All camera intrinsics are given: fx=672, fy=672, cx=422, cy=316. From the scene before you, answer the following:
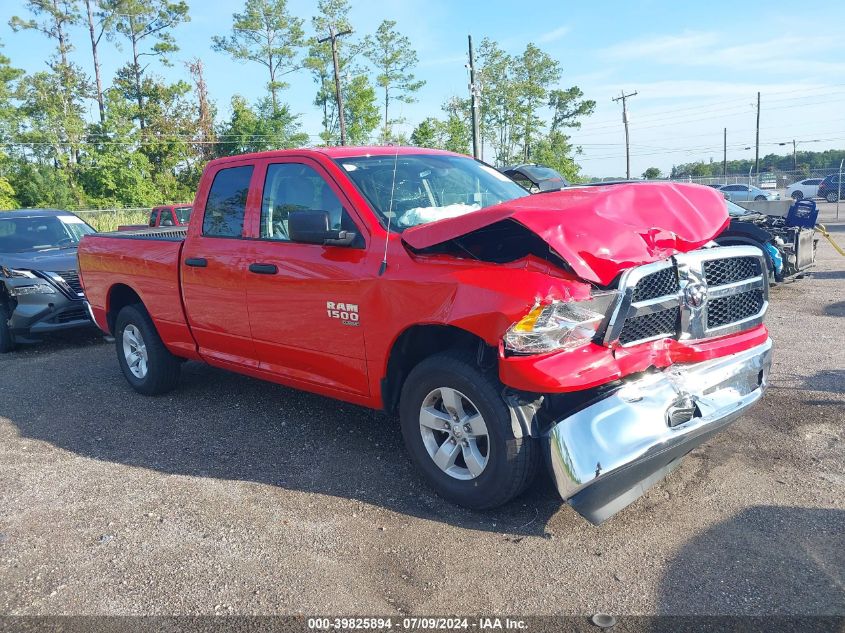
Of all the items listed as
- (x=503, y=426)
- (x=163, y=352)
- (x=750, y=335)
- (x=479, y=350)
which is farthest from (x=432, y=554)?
(x=163, y=352)

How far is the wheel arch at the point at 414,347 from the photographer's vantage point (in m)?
3.67

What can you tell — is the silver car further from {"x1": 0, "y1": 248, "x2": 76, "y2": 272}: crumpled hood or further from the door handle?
the door handle

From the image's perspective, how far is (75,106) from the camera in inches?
1662

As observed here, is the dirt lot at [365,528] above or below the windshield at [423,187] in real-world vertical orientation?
below

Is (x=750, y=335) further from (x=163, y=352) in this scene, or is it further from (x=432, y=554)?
(x=163, y=352)

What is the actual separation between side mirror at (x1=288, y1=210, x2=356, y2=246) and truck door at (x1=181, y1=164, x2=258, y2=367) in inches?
37.4

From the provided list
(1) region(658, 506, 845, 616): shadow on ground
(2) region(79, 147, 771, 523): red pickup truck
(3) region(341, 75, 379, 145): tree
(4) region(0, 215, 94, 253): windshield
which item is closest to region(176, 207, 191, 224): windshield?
(4) region(0, 215, 94, 253): windshield

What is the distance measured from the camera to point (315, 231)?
3.88m

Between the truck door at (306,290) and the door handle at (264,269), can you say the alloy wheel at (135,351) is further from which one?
the door handle at (264,269)

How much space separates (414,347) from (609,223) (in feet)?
4.31

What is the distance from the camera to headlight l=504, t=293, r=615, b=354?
3133mm

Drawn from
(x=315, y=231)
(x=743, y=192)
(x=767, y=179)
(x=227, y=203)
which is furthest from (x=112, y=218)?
(x=767, y=179)

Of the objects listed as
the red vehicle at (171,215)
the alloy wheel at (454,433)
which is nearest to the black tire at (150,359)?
the alloy wheel at (454,433)

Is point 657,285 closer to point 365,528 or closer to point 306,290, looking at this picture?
point 365,528
